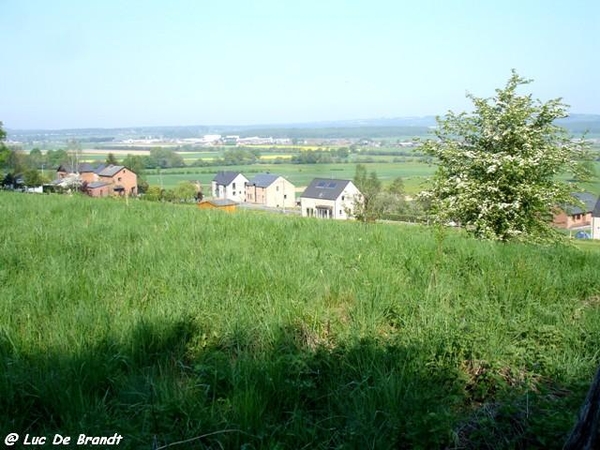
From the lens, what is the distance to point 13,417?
9.57 feet

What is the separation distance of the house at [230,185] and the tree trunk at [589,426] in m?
47.1

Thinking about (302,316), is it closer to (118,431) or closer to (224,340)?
(224,340)

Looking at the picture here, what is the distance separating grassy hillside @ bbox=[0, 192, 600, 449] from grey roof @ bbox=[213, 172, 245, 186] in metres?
44.3

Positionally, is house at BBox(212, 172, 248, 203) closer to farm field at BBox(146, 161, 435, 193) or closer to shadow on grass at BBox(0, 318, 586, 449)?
farm field at BBox(146, 161, 435, 193)

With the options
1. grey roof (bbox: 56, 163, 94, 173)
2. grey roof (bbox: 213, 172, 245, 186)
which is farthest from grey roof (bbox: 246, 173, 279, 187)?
grey roof (bbox: 56, 163, 94, 173)

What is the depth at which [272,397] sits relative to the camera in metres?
3.06

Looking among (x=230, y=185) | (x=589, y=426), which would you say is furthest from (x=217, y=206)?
(x=230, y=185)

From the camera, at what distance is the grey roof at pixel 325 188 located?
44.7m

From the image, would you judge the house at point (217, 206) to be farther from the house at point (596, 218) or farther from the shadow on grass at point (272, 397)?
the house at point (596, 218)

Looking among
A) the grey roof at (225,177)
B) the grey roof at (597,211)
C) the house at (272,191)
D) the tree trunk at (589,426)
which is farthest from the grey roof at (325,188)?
the tree trunk at (589,426)

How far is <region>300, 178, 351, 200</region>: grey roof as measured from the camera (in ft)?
147

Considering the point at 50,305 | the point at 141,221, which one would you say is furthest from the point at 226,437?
the point at 141,221

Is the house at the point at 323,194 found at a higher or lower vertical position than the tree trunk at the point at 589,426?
lower

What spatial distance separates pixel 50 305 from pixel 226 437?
2.44 meters
